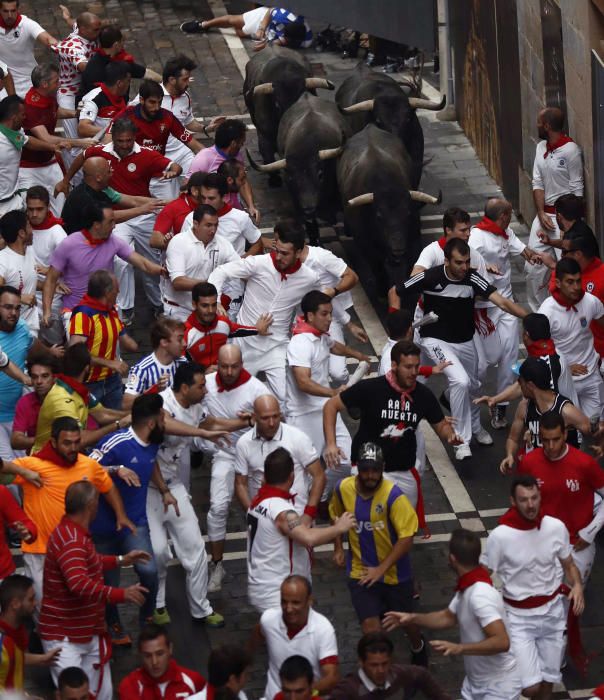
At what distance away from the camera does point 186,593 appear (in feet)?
46.4

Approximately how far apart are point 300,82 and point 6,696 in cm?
1385

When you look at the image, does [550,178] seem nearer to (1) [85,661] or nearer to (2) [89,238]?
(2) [89,238]

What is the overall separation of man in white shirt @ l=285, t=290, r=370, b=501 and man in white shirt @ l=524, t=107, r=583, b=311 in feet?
12.3

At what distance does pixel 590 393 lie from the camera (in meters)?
15.6

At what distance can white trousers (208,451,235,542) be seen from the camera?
1408cm

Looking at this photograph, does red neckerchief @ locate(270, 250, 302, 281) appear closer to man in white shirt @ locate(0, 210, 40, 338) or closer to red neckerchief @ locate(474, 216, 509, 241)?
red neckerchief @ locate(474, 216, 509, 241)

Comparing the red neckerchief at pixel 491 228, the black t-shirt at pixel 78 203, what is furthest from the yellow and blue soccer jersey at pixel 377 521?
the black t-shirt at pixel 78 203

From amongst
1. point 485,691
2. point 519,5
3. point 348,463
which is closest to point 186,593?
point 348,463

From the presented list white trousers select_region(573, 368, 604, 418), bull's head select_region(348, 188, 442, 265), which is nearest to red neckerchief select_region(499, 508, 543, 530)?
white trousers select_region(573, 368, 604, 418)

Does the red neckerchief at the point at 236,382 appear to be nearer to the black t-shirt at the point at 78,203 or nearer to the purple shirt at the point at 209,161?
the black t-shirt at the point at 78,203

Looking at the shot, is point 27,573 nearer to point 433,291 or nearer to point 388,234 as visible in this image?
point 433,291

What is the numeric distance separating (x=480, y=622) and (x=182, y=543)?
297cm

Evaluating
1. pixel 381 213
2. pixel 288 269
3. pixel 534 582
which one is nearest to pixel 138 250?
pixel 381 213

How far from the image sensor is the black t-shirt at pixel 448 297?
15.6 metres
